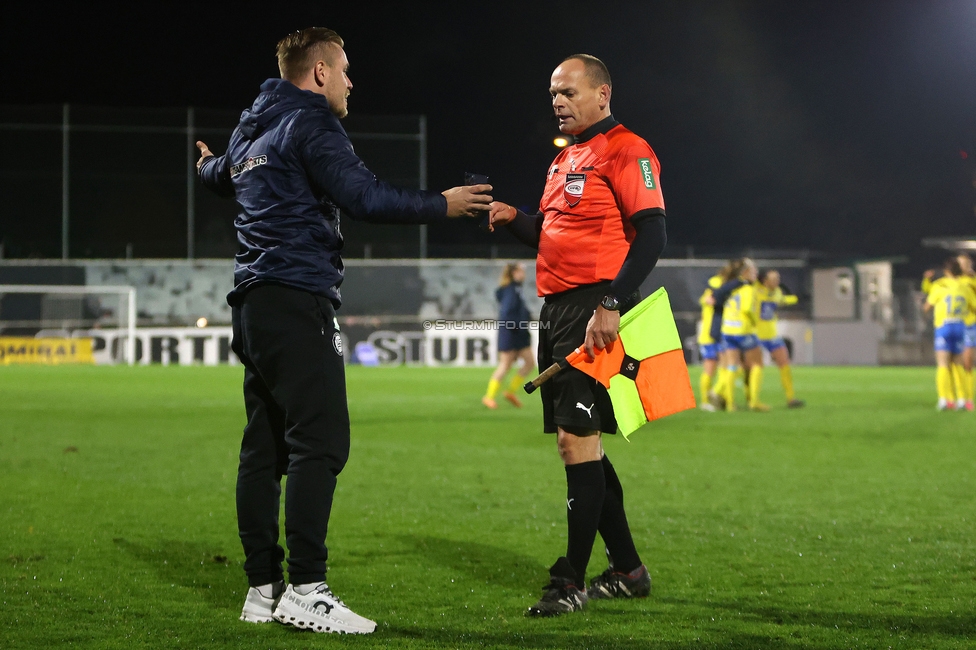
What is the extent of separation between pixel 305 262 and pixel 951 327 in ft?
41.5

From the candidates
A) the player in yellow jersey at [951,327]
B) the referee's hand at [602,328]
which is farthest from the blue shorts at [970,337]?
the referee's hand at [602,328]

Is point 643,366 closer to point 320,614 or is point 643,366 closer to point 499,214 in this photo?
point 499,214

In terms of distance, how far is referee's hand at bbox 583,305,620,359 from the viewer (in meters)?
3.81

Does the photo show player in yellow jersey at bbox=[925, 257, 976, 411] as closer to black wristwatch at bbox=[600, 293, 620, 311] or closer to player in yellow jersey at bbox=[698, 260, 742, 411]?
player in yellow jersey at bbox=[698, 260, 742, 411]

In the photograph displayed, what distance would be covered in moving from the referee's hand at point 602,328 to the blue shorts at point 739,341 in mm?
10770

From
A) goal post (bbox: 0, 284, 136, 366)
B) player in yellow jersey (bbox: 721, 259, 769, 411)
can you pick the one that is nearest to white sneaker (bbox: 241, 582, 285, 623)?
player in yellow jersey (bbox: 721, 259, 769, 411)

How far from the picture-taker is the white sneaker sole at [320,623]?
11.5 feet

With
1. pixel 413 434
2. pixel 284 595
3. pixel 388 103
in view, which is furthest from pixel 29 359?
pixel 284 595

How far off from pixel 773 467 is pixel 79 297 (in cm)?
2463

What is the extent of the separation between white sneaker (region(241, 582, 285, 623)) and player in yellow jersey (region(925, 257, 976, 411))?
1238 centimetres

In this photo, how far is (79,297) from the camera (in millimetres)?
29016

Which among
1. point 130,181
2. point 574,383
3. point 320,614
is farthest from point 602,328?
point 130,181

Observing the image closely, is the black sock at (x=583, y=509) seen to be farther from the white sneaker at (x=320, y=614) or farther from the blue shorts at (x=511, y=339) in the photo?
the blue shorts at (x=511, y=339)

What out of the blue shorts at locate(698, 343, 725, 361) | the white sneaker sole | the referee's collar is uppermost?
the referee's collar
